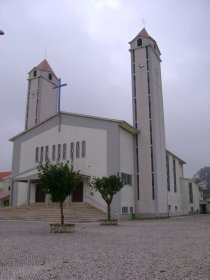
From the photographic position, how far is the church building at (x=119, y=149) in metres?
34.3

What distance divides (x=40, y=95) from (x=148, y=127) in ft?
58.6

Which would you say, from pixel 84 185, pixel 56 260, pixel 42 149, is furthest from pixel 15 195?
pixel 56 260

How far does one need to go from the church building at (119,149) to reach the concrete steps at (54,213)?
6.00 ft

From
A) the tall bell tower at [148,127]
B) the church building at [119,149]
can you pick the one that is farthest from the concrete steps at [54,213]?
the tall bell tower at [148,127]

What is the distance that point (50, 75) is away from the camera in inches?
1941

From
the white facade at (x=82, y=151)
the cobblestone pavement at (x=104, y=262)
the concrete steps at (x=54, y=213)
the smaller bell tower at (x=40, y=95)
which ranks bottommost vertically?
the cobblestone pavement at (x=104, y=262)

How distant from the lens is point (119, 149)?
110 feet

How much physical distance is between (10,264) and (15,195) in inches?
1324

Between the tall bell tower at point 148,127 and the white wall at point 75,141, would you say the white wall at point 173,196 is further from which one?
the white wall at point 75,141

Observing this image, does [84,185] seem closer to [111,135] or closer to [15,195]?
[111,135]

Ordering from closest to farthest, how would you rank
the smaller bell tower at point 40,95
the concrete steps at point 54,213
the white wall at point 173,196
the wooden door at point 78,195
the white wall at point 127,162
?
the concrete steps at point 54,213 → the white wall at point 127,162 → the wooden door at point 78,195 → the white wall at point 173,196 → the smaller bell tower at point 40,95

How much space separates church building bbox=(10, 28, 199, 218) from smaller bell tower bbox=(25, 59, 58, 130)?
542 centimetres

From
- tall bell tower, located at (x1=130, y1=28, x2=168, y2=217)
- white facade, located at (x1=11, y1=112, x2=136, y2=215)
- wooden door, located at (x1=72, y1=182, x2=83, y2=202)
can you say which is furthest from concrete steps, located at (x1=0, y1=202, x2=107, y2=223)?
tall bell tower, located at (x1=130, y1=28, x2=168, y2=217)

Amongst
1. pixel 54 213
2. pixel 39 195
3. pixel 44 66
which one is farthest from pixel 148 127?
pixel 44 66
